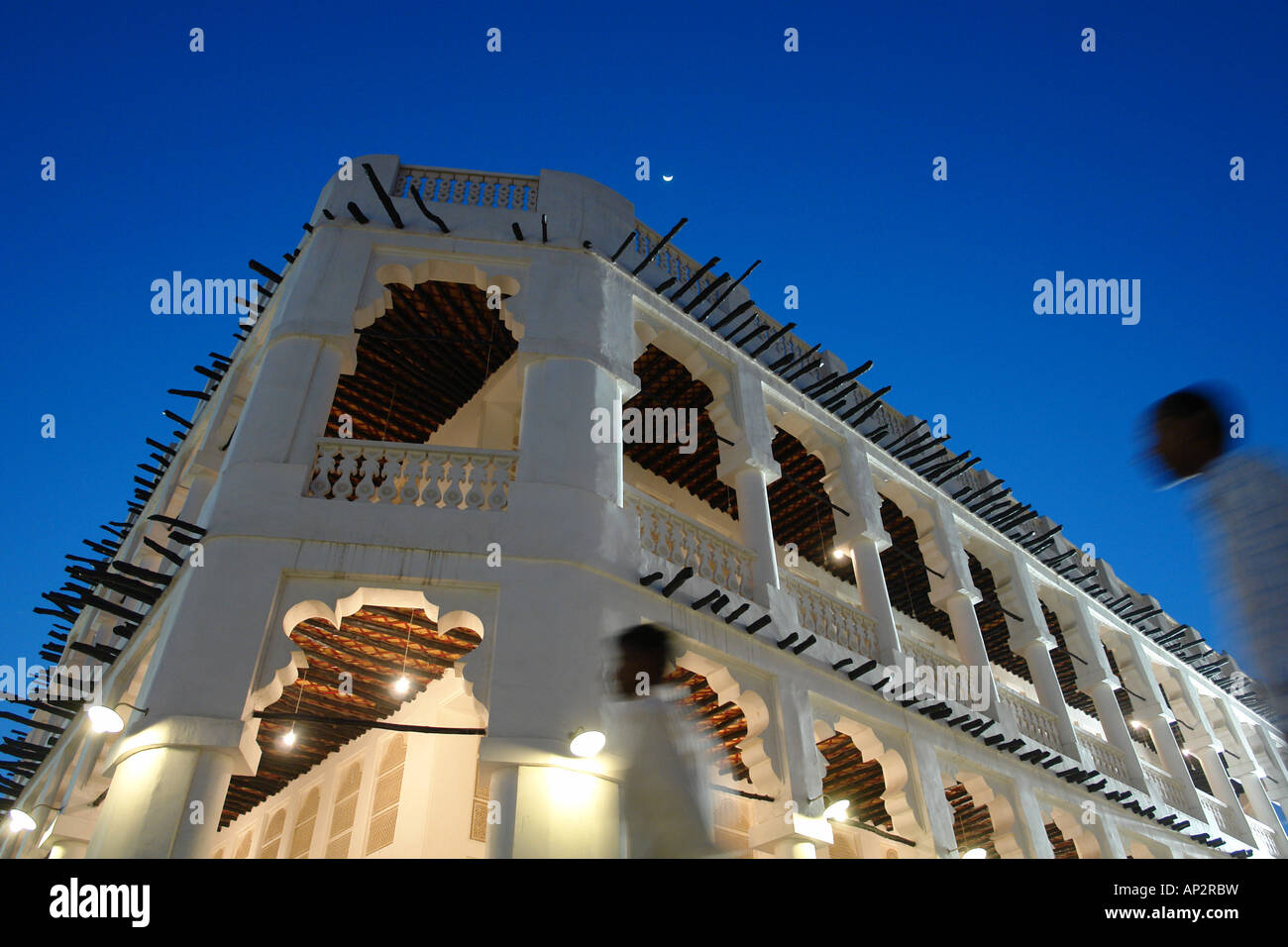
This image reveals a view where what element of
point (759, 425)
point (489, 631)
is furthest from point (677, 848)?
point (759, 425)

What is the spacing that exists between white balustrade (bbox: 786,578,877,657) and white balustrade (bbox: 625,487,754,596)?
88 cm

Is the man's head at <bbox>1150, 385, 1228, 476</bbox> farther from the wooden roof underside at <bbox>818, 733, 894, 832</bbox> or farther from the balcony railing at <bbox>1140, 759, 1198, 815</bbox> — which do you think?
the balcony railing at <bbox>1140, 759, 1198, 815</bbox>

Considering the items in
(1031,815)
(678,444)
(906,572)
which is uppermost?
(678,444)

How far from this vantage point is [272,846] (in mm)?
13328

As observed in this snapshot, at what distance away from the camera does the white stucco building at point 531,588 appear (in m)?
6.66

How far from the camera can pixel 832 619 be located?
10.1 meters

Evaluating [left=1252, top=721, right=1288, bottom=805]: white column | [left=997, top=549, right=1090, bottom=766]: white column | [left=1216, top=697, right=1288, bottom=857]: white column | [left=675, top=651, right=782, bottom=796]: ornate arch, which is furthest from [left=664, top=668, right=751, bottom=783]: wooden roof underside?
[left=1252, top=721, right=1288, bottom=805]: white column

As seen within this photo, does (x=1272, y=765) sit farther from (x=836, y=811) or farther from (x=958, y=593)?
(x=836, y=811)

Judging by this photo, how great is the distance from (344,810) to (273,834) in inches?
108

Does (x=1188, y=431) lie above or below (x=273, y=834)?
below

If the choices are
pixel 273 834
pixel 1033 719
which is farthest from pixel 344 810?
pixel 1033 719

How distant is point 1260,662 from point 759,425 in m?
8.07

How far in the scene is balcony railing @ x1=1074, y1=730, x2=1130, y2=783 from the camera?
13.3 metres
